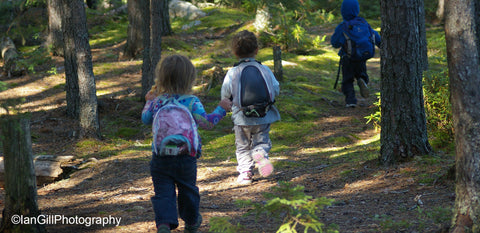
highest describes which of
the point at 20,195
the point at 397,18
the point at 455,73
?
the point at 397,18

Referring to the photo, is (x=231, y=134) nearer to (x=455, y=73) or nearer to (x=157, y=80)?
(x=157, y=80)

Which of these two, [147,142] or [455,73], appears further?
[147,142]

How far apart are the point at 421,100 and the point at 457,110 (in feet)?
7.76

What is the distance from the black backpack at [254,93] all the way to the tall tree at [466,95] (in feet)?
9.18

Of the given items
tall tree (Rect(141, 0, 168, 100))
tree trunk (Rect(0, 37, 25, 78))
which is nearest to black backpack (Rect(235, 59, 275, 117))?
tall tree (Rect(141, 0, 168, 100))

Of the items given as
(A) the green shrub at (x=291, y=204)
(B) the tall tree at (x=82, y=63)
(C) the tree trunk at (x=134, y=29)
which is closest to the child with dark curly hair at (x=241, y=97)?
(A) the green shrub at (x=291, y=204)

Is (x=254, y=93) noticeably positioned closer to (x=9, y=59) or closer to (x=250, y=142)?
(x=250, y=142)

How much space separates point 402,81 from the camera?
5.62 meters

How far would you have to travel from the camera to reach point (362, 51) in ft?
35.0

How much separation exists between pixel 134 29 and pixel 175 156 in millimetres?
13385

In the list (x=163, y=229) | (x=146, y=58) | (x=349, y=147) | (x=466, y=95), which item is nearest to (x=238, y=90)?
(x=163, y=229)

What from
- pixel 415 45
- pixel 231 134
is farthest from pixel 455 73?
pixel 231 134

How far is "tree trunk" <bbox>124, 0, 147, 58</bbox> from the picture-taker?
16.1 m

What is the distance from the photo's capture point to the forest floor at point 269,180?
4.62 m
